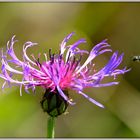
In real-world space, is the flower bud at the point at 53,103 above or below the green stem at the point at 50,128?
above

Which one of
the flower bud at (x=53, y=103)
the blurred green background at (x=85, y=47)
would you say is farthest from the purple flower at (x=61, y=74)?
the blurred green background at (x=85, y=47)

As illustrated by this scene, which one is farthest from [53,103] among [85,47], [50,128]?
[85,47]

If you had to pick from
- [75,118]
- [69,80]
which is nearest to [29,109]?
[75,118]

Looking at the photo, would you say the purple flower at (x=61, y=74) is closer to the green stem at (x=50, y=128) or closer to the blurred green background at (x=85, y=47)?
the green stem at (x=50, y=128)

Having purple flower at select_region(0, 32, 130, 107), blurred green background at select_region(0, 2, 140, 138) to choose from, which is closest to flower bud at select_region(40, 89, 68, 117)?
purple flower at select_region(0, 32, 130, 107)

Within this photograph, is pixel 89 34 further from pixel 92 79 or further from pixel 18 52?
pixel 92 79

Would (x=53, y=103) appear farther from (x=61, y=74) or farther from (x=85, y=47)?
(x=85, y=47)

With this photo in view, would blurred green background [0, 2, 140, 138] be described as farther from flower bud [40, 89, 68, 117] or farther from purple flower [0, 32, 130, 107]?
flower bud [40, 89, 68, 117]
